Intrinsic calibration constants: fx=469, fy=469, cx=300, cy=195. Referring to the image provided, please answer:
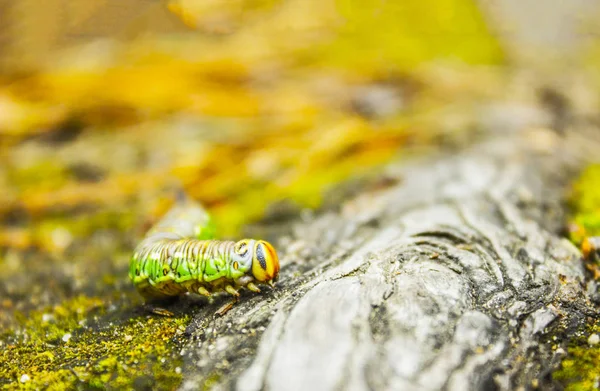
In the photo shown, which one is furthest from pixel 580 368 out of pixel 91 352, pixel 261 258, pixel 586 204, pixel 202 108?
pixel 202 108

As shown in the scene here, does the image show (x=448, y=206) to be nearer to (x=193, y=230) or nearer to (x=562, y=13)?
(x=193, y=230)

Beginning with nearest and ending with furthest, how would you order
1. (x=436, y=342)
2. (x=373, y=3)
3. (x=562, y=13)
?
(x=436, y=342) → (x=373, y=3) → (x=562, y=13)

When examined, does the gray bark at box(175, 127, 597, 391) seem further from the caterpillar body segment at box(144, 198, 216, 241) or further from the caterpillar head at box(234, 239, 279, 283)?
the caterpillar body segment at box(144, 198, 216, 241)

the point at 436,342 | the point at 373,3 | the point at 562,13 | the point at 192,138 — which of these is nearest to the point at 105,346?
the point at 436,342

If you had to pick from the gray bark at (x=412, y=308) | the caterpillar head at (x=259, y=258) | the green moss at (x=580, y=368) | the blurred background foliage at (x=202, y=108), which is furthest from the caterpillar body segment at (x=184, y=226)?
the green moss at (x=580, y=368)

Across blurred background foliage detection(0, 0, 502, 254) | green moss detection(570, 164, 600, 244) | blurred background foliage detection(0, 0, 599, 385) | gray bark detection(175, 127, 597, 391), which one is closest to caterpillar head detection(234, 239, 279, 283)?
gray bark detection(175, 127, 597, 391)

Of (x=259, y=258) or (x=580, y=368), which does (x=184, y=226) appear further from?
(x=580, y=368)
